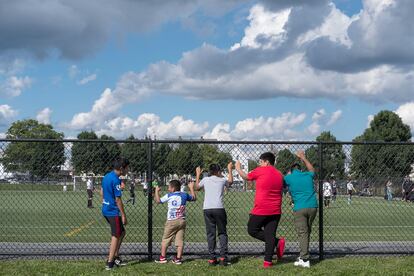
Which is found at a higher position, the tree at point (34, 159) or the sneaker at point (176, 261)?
the tree at point (34, 159)

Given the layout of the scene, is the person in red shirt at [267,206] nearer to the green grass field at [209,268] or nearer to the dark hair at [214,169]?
the green grass field at [209,268]

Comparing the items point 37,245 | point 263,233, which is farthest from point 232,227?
point 263,233

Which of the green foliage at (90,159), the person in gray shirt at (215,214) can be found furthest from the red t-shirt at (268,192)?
the green foliage at (90,159)

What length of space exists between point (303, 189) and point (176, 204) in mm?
2154

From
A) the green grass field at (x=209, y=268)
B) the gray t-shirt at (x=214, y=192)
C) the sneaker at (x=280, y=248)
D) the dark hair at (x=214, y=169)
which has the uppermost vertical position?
the dark hair at (x=214, y=169)

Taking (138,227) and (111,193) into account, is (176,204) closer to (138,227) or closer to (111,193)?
(111,193)

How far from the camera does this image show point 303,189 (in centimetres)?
928

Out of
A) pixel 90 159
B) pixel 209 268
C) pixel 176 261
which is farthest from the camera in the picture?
pixel 90 159

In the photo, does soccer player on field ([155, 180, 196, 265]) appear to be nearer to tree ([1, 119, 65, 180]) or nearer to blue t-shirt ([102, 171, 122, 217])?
blue t-shirt ([102, 171, 122, 217])

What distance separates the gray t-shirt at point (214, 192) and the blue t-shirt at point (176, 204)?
409 mm

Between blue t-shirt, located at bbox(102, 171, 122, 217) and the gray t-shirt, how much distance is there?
58.3 inches

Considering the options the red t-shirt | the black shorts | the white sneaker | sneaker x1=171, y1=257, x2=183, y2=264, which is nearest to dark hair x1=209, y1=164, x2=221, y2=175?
the red t-shirt

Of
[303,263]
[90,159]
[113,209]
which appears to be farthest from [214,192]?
[90,159]

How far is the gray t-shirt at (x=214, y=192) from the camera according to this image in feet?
30.2
